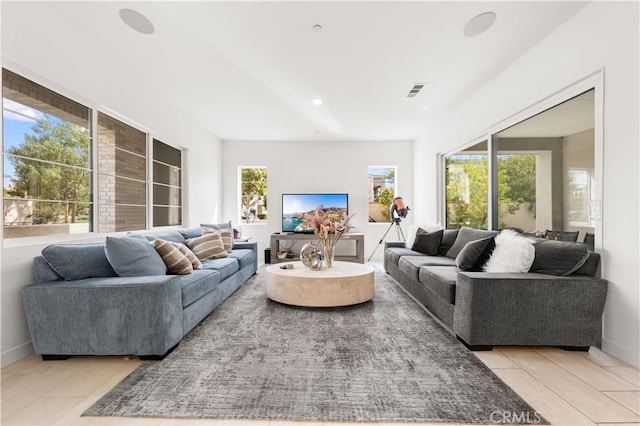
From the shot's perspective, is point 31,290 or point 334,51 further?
point 334,51

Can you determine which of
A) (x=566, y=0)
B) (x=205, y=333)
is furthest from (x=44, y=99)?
(x=566, y=0)

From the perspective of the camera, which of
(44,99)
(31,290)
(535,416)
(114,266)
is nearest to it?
(535,416)

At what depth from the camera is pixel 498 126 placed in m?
3.56

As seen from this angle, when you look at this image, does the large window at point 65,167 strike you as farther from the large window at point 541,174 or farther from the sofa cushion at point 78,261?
the large window at point 541,174

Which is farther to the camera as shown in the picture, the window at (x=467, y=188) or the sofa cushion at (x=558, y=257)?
the window at (x=467, y=188)

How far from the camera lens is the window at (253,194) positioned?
6.60m

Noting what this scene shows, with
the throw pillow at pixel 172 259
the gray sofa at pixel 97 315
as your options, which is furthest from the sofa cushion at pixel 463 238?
the gray sofa at pixel 97 315

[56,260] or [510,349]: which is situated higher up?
[56,260]

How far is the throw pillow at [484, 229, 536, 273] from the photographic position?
7.63 feet

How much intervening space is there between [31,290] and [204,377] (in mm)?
1349

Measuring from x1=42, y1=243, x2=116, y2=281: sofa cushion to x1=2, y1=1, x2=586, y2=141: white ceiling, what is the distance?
4.64ft

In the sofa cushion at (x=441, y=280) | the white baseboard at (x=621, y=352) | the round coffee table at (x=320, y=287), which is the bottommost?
the white baseboard at (x=621, y=352)

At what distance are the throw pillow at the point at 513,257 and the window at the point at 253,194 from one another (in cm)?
492

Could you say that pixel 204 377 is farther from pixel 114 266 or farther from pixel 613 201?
pixel 613 201
